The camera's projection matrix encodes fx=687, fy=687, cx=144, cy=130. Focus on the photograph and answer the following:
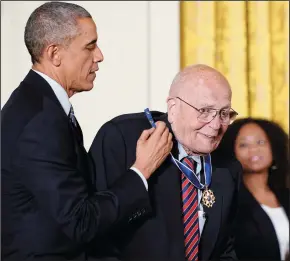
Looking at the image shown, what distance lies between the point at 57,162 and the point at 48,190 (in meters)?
0.07

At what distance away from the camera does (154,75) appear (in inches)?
144

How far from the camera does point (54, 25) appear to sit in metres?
1.80

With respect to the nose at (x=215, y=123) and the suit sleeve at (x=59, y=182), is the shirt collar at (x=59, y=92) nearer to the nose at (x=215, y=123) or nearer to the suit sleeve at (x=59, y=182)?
the suit sleeve at (x=59, y=182)

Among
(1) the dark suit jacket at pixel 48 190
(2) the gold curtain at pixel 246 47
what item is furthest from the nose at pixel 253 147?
(1) the dark suit jacket at pixel 48 190

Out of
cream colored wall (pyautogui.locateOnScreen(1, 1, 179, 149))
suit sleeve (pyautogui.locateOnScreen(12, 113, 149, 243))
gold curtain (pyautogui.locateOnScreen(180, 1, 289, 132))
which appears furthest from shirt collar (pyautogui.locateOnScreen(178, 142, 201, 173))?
gold curtain (pyautogui.locateOnScreen(180, 1, 289, 132))

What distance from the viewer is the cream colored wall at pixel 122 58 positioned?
12.0 feet

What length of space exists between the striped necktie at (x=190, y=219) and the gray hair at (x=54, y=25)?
483mm

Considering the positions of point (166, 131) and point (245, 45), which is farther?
point (245, 45)

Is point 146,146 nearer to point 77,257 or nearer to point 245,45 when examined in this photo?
point 77,257

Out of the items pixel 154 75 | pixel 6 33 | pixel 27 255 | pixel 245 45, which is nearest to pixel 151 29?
pixel 154 75

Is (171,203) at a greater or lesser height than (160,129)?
lesser

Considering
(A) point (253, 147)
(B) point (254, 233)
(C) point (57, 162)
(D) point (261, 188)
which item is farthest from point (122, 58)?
(C) point (57, 162)

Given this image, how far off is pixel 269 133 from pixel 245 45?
60 centimetres

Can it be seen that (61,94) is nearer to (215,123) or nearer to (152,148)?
(152,148)
